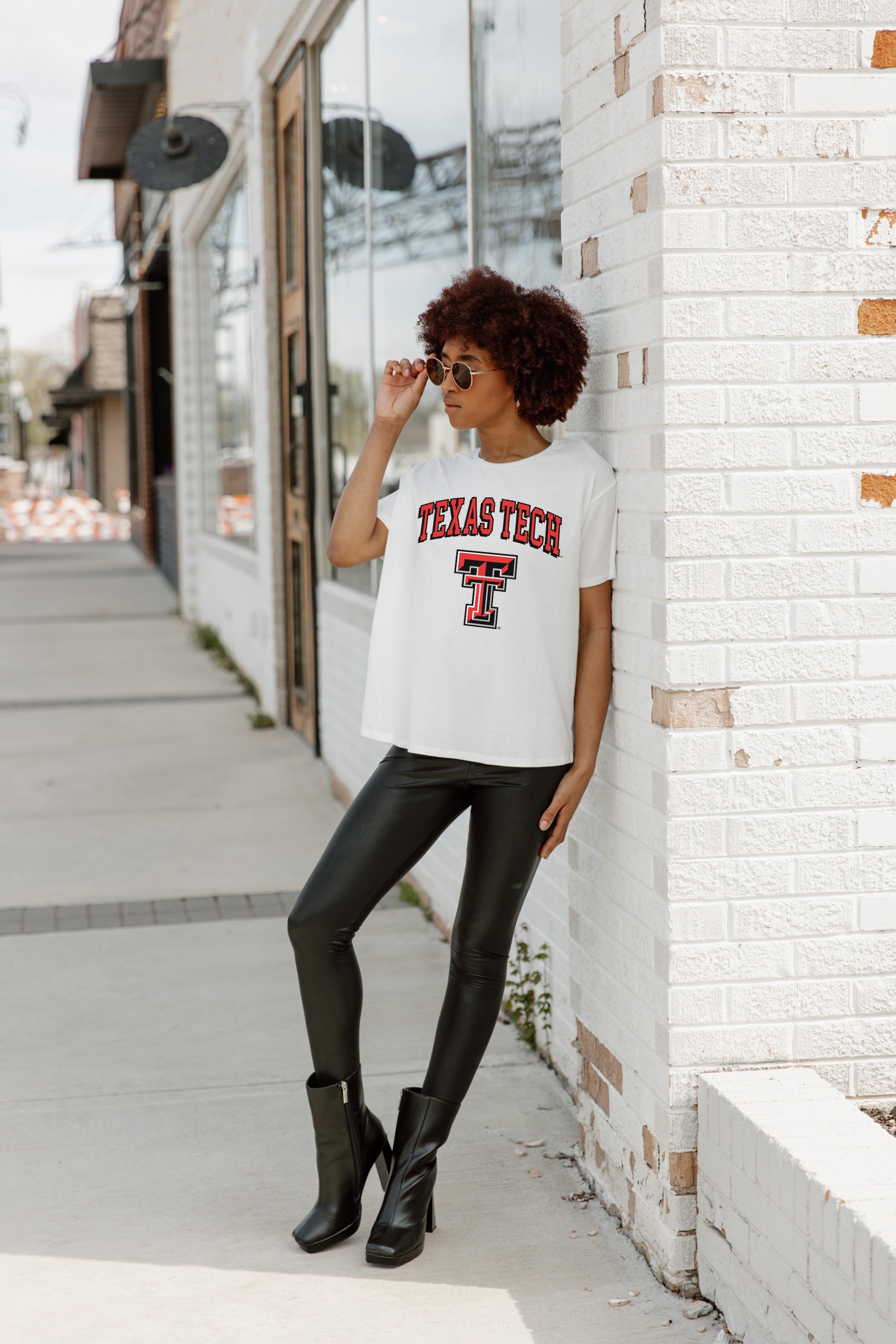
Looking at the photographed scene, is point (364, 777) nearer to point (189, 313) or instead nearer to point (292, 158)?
point (292, 158)

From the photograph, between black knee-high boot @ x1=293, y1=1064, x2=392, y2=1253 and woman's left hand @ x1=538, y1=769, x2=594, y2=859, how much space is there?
22.0 inches

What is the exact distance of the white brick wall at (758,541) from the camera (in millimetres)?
2506

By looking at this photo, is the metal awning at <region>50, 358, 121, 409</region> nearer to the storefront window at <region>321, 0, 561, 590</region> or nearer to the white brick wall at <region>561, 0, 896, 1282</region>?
the storefront window at <region>321, 0, 561, 590</region>

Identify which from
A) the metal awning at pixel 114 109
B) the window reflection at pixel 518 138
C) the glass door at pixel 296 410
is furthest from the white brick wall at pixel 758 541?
the metal awning at pixel 114 109

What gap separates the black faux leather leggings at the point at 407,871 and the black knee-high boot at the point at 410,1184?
43mm

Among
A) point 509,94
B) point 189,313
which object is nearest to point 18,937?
point 509,94

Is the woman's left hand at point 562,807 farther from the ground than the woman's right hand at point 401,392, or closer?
closer

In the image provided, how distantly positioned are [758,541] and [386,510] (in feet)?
2.35

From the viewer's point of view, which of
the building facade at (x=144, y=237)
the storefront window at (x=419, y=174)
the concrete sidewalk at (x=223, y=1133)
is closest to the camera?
the concrete sidewalk at (x=223, y=1133)

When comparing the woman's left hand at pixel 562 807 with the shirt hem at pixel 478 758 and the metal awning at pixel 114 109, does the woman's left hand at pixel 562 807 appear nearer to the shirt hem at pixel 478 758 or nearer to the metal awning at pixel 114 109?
the shirt hem at pixel 478 758

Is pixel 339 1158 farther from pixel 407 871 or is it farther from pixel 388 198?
pixel 388 198

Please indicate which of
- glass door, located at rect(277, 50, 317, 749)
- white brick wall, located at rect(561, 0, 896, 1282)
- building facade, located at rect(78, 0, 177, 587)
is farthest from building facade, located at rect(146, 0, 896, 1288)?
building facade, located at rect(78, 0, 177, 587)

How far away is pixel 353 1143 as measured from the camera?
2818 millimetres

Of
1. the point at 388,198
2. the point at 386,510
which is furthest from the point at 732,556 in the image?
the point at 388,198
